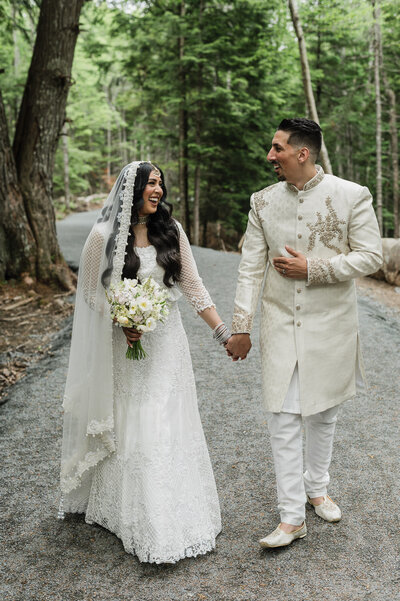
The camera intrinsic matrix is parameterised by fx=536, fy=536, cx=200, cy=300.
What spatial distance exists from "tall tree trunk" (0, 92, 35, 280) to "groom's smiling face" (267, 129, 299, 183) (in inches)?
262

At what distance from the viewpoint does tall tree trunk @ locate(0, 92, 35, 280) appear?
339 inches

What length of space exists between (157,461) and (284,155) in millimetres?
1824

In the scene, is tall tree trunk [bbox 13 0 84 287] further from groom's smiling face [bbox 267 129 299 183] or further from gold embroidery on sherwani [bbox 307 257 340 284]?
gold embroidery on sherwani [bbox 307 257 340 284]

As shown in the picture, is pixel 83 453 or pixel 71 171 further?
pixel 71 171

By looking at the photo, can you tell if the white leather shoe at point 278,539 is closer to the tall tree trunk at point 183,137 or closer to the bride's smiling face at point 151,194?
the bride's smiling face at point 151,194

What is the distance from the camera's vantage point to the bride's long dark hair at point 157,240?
3.04 m

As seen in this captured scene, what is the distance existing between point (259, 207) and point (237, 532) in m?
1.97

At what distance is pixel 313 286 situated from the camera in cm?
306

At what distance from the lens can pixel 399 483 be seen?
3.81 m

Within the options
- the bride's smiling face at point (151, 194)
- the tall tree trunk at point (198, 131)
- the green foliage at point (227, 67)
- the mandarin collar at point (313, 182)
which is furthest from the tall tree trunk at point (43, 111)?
the mandarin collar at point (313, 182)

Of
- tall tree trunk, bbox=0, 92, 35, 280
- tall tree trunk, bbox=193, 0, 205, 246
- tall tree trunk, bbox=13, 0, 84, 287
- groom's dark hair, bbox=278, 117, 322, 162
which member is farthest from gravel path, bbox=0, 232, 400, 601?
tall tree trunk, bbox=193, 0, 205, 246

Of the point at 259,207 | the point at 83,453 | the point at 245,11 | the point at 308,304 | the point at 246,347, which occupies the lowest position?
the point at 83,453

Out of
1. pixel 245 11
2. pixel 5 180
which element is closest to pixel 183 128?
pixel 245 11

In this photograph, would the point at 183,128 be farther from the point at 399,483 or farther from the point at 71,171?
the point at 71,171
